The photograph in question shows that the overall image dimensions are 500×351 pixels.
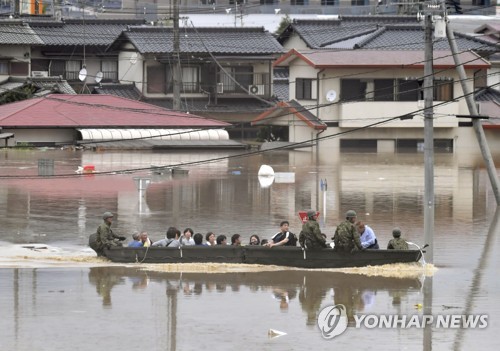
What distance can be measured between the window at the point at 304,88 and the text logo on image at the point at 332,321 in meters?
39.1

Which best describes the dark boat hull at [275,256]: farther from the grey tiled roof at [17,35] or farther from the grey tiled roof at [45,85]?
the grey tiled roof at [17,35]

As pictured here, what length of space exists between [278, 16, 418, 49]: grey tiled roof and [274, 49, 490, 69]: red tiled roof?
5574mm

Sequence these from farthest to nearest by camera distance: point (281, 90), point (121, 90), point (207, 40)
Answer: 1. point (281, 90)
2. point (207, 40)
3. point (121, 90)

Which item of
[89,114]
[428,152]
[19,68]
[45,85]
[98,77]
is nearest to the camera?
[428,152]

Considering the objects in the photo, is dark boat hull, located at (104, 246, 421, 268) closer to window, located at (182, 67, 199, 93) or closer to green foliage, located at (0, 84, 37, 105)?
green foliage, located at (0, 84, 37, 105)

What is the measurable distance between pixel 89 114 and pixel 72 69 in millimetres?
13727

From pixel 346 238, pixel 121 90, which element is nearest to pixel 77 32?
pixel 121 90

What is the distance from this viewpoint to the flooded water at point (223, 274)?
57.6 ft

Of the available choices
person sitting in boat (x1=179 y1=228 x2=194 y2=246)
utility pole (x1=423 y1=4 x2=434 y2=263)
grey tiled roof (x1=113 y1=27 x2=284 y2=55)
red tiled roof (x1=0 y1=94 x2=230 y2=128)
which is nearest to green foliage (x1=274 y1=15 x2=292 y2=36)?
grey tiled roof (x1=113 y1=27 x2=284 y2=55)

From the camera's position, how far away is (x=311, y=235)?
73.3 ft

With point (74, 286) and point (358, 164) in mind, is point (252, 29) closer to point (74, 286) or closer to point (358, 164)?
point (358, 164)

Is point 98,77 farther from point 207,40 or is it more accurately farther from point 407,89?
point 407,89

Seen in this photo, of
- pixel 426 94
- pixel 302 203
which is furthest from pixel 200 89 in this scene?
pixel 426 94

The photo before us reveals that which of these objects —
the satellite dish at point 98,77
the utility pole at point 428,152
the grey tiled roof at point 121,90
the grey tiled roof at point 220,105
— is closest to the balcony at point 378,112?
the grey tiled roof at point 220,105
